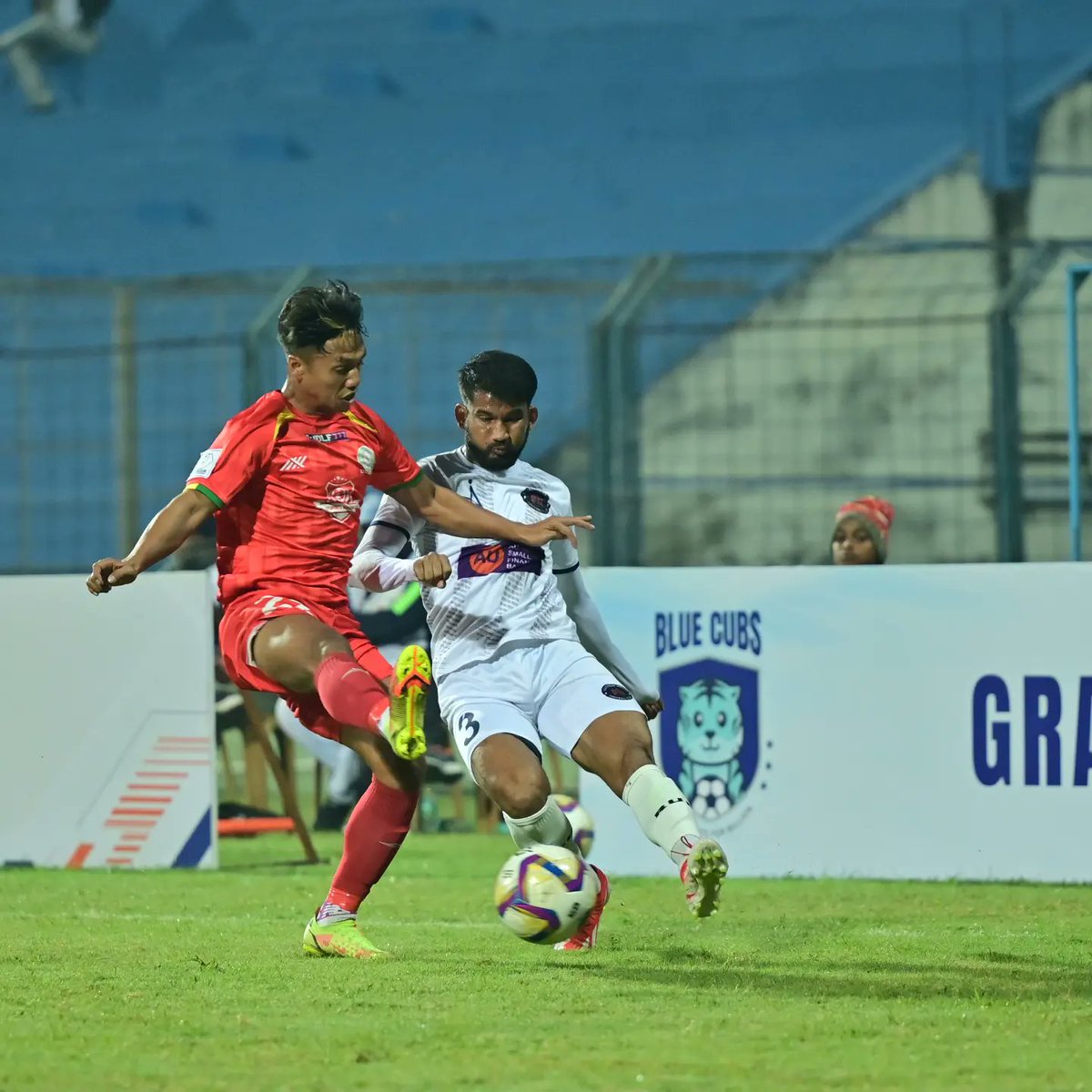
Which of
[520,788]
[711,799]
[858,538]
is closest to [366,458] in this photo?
[520,788]

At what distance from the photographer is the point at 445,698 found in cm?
585

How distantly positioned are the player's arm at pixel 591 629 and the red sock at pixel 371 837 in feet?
2.36

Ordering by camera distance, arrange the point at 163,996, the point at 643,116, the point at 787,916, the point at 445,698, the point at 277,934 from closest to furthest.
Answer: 1. the point at 163,996
2. the point at 445,698
3. the point at 277,934
4. the point at 787,916
5. the point at 643,116

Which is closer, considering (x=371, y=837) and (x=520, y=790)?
(x=520, y=790)

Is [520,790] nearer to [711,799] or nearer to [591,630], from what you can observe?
[591,630]

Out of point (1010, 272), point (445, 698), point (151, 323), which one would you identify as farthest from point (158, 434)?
point (445, 698)

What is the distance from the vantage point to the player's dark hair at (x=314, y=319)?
5.74 meters

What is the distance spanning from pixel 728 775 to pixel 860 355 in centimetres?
439

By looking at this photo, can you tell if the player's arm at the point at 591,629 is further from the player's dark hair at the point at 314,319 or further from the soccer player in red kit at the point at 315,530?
the player's dark hair at the point at 314,319

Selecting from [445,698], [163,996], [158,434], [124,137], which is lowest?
[163,996]

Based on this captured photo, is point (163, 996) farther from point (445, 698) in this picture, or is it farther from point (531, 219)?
point (531, 219)

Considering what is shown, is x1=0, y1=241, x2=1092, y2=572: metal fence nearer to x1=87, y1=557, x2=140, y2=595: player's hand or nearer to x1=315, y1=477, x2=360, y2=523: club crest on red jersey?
x1=315, y1=477, x2=360, y2=523: club crest on red jersey

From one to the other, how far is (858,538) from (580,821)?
2161mm

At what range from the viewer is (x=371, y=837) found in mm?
5789
